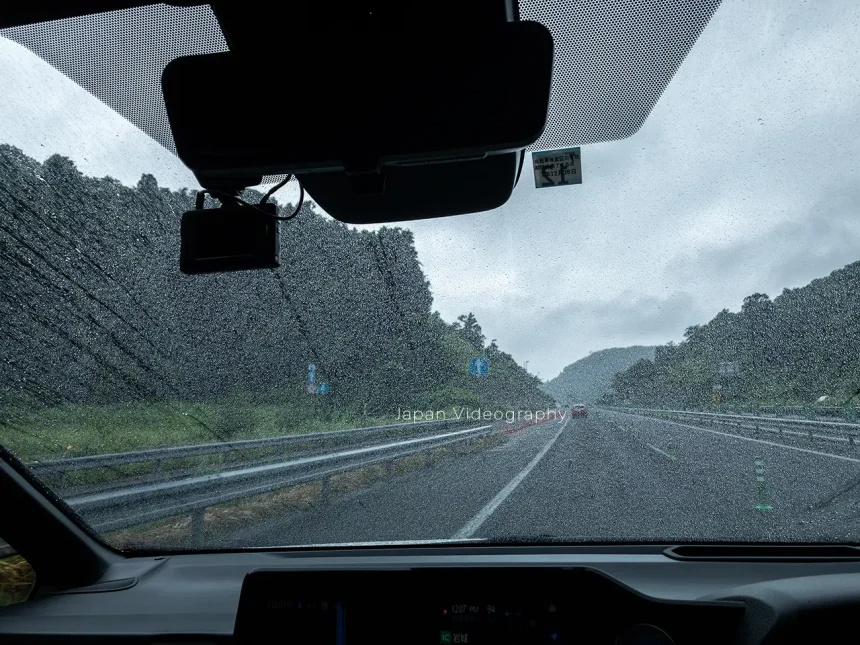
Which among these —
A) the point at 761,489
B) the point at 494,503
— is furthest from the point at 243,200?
the point at 761,489

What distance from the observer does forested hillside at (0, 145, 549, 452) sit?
13.5 ft

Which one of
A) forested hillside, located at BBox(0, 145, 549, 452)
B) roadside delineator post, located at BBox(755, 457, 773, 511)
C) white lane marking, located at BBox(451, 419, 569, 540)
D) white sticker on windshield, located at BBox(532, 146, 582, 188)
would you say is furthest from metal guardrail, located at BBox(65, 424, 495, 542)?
roadside delineator post, located at BBox(755, 457, 773, 511)

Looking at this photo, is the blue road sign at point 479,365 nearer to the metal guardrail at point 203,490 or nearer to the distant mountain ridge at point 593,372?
the distant mountain ridge at point 593,372

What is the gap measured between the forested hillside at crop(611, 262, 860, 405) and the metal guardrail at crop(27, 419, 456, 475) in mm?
2626

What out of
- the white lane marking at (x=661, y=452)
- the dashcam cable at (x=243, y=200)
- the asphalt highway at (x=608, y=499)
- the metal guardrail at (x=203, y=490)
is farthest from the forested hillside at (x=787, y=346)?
the dashcam cable at (x=243, y=200)

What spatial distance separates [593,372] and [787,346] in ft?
5.23

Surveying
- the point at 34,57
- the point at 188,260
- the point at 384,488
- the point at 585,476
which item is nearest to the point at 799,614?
the point at 188,260

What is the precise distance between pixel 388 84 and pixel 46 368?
3.59m

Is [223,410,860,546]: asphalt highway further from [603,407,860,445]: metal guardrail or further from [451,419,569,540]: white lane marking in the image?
[603,407,860,445]: metal guardrail

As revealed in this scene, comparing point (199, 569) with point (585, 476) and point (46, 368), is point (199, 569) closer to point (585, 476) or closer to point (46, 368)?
point (46, 368)

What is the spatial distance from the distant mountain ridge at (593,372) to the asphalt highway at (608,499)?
0.85m

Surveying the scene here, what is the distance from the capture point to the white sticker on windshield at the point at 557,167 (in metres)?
2.78

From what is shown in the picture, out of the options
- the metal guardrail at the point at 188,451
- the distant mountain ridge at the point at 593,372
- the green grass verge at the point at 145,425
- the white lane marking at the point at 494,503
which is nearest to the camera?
the metal guardrail at the point at 188,451

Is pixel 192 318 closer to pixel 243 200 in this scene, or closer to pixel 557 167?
pixel 243 200
